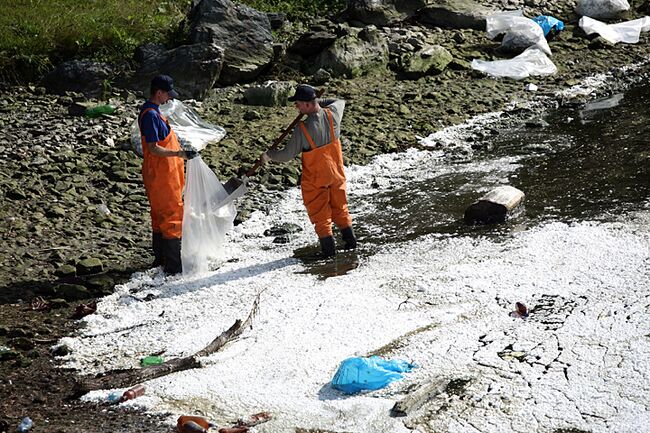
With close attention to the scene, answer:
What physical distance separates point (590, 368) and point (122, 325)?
349 cm

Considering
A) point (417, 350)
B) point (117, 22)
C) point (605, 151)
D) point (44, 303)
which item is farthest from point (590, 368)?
point (117, 22)

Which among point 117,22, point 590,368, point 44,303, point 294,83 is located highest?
point 117,22

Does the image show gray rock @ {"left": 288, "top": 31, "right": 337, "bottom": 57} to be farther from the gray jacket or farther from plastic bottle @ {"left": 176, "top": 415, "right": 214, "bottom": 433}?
plastic bottle @ {"left": 176, "top": 415, "right": 214, "bottom": 433}

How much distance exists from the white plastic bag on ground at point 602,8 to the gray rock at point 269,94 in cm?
630

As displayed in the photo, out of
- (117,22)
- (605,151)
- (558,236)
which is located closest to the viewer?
(558,236)

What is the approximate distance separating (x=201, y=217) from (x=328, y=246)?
1.13 m

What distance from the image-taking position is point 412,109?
12.3m

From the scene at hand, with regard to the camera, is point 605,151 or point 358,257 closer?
point 358,257

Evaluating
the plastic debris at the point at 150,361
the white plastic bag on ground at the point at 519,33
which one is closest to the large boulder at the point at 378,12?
the white plastic bag on ground at the point at 519,33

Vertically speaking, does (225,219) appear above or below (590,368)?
above

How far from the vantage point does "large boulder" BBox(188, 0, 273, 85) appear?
1269 cm

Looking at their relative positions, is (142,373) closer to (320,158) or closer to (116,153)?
(320,158)

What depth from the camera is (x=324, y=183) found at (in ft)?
26.0

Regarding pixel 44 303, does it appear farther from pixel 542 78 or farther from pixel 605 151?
pixel 542 78
